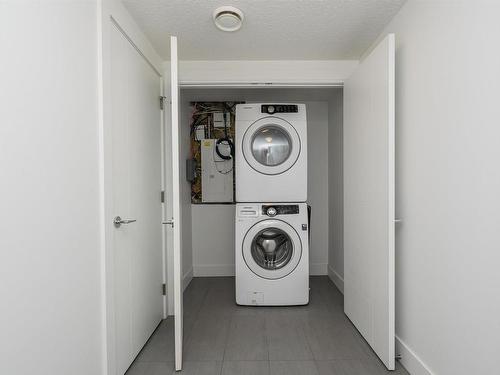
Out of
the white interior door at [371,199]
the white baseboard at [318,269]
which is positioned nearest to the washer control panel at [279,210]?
the white interior door at [371,199]

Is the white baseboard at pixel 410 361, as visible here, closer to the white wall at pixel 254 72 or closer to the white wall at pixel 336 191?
the white wall at pixel 336 191

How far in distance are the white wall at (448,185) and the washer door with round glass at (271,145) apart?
3.57 ft

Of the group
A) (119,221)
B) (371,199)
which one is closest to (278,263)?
(371,199)

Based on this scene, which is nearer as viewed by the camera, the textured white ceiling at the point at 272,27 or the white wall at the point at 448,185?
the white wall at the point at 448,185

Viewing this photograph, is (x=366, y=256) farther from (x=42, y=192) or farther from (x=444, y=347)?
(x=42, y=192)

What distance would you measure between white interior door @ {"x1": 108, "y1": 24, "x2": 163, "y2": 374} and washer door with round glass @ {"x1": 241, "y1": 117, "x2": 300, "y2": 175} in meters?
0.85

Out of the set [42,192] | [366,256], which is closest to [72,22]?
[42,192]

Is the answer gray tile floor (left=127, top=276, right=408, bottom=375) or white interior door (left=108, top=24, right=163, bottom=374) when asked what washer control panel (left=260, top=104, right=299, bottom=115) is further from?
gray tile floor (left=127, top=276, right=408, bottom=375)

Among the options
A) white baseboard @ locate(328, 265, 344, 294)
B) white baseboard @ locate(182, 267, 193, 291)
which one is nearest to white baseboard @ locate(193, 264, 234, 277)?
white baseboard @ locate(182, 267, 193, 291)

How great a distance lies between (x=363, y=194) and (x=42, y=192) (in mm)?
1904

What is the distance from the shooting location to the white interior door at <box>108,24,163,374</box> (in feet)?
5.72

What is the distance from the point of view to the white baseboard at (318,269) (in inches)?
148

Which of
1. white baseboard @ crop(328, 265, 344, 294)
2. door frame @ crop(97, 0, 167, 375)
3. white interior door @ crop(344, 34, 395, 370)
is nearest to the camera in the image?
door frame @ crop(97, 0, 167, 375)

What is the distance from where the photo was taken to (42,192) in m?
1.14
